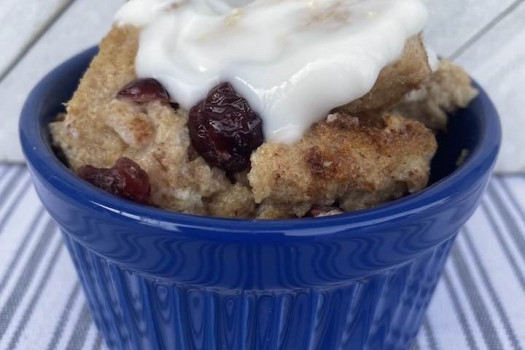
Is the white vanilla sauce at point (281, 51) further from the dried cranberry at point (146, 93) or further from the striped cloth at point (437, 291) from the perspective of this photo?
the striped cloth at point (437, 291)

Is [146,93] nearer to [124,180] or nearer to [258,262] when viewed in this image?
[124,180]

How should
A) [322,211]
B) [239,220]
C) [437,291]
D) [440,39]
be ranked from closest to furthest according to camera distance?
1. [239,220]
2. [322,211]
3. [437,291]
4. [440,39]

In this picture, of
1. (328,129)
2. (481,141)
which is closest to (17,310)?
(328,129)

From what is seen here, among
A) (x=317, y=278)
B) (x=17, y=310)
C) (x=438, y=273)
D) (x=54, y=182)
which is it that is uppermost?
(x=54, y=182)

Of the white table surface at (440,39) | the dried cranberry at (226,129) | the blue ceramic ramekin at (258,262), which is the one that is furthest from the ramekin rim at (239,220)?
the white table surface at (440,39)

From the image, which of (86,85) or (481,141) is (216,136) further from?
(481,141)

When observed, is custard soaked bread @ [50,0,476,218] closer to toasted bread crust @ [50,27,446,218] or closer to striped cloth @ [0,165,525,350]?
toasted bread crust @ [50,27,446,218]

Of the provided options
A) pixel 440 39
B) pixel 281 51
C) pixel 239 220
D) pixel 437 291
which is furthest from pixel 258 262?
pixel 440 39
